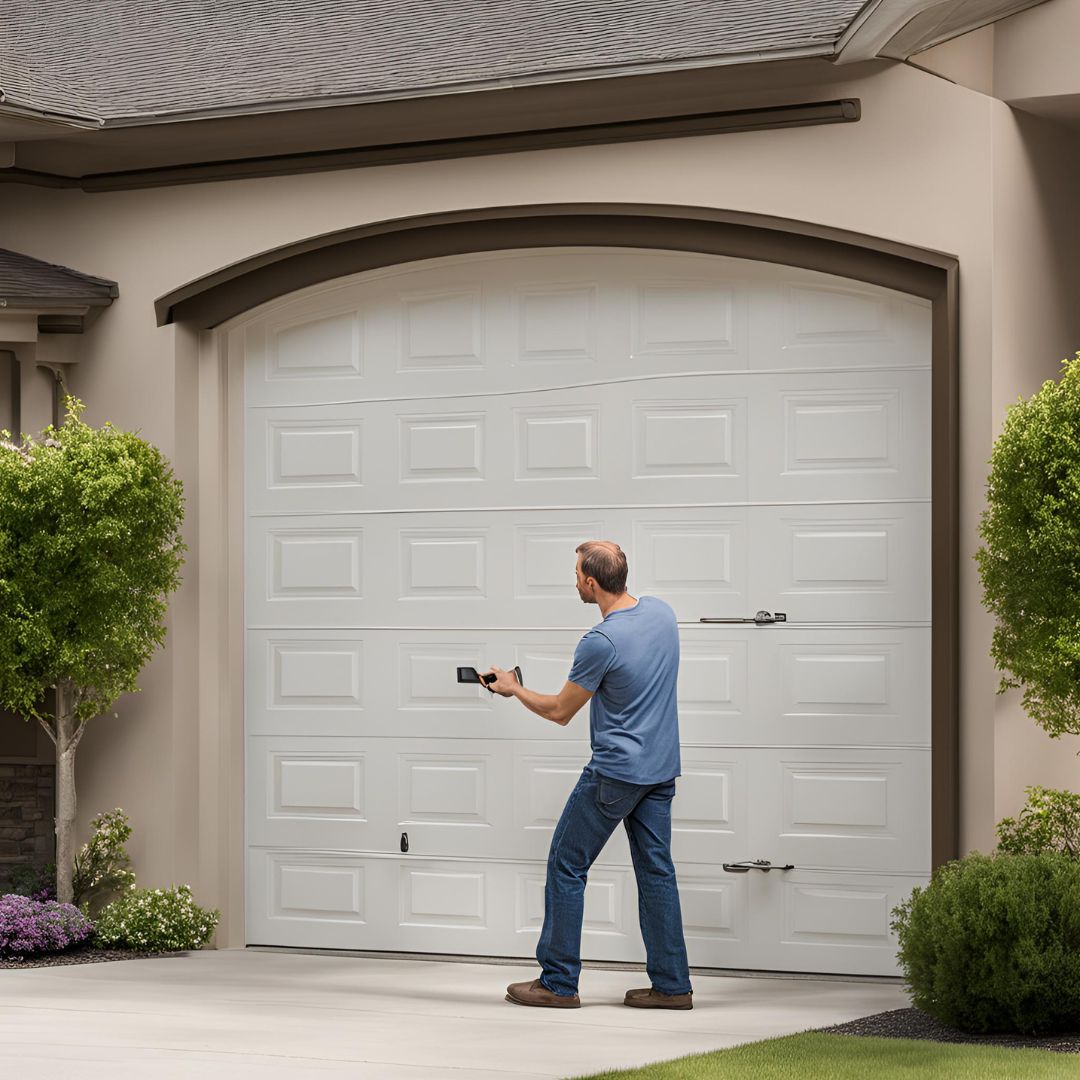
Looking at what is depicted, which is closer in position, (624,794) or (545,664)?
(624,794)

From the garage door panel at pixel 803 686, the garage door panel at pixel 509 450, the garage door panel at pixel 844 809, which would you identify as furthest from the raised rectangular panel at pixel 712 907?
the garage door panel at pixel 509 450

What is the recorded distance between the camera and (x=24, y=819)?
1009 cm

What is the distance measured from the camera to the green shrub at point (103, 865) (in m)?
9.84

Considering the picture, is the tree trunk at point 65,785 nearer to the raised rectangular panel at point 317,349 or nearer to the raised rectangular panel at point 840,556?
the raised rectangular panel at point 317,349

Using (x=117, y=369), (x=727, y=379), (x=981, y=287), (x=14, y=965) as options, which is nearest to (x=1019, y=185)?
(x=981, y=287)

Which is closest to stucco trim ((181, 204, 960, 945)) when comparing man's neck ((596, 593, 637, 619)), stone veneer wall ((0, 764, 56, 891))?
stone veneer wall ((0, 764, 56, 891))

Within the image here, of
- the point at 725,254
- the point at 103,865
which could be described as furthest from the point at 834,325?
the point at 103,865

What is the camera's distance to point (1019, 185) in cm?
852

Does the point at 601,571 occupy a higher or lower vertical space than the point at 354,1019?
higher

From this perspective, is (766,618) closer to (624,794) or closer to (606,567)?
(606,567)

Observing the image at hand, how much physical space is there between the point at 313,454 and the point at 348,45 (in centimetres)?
234

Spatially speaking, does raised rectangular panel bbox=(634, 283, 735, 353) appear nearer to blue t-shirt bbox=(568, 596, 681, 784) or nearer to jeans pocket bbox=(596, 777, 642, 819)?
blue t-shirt bbox=(568, 596, 681, 784)

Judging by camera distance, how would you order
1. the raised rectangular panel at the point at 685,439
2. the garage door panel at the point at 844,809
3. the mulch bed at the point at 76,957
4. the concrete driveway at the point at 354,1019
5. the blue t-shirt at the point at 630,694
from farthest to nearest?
1. the mulch bed at the point at 76,957
2. the raised rectangular panel at the point at 685,439
3. the garage door panel at the point at 844,809
4. the blue t-shirt at the point at 630,694
5. the concrete driveway at the point at 354,1019

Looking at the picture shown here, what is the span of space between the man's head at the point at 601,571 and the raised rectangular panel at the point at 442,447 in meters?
1.76
